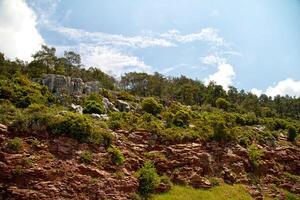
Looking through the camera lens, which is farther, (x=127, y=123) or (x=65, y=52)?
(x=65, y=52)

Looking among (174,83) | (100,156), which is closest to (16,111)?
(100,156)

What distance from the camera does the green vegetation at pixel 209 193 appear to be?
108ft

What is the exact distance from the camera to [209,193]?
34.9m

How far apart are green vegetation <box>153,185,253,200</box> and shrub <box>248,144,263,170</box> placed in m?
3.95

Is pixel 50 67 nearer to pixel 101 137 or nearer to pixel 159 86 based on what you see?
pixel 159 86

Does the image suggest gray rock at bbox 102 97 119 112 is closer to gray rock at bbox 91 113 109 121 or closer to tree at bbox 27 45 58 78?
gray rock at bbox 91 113 109 121

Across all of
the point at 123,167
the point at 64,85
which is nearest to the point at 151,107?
the point at 64,85

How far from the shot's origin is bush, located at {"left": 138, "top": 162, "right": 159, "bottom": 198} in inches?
1260

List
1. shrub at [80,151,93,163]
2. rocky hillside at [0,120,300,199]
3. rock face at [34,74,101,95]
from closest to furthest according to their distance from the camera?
1. rocky hillside at [0,120,300,199]
2. shrub at [80,151,93,163]
3. rock face at [34,74,101,95]

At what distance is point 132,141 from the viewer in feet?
121

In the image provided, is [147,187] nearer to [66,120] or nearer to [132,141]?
[132,141]

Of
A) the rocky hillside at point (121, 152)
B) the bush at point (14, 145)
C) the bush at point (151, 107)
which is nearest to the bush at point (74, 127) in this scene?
the rocky hillside at point (121, 152)

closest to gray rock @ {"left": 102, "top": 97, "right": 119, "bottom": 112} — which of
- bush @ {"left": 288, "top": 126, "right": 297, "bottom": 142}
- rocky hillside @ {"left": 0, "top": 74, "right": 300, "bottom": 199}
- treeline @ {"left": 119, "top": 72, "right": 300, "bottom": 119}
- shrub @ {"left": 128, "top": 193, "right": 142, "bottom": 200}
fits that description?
rocky hillside @ {"left": 0, "top": 74, "right": 300, "bottom": 199}

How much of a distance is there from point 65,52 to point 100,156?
58.7 m
